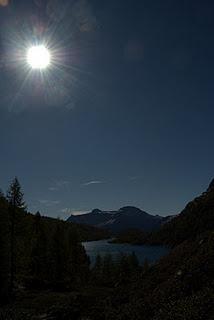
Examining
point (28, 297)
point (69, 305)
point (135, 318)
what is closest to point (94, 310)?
point (69, 305)

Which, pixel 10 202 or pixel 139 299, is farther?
pixel 10 202

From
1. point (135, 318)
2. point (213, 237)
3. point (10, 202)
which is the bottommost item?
point (135, 318)

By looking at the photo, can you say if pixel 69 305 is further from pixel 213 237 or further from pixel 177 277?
pixel 213 237

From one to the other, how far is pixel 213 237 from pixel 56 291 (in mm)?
23378

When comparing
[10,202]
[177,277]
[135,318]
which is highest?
[10,202]

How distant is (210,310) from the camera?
53.4ft

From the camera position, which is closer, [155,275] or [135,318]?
[135,318]

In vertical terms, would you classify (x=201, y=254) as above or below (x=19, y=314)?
above

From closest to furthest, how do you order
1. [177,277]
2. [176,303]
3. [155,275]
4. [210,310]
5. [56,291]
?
[210,310] < [176,303] < [177,277] < [155,275] < [56,291]

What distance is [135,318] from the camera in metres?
19.8

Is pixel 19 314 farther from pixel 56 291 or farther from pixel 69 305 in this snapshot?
pixel 56 291

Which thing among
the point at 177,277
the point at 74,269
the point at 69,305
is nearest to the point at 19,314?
the point at 69,305

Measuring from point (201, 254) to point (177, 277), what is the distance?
2.35 metres

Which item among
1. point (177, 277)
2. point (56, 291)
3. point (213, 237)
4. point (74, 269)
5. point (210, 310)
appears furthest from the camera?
point (74, 269)
